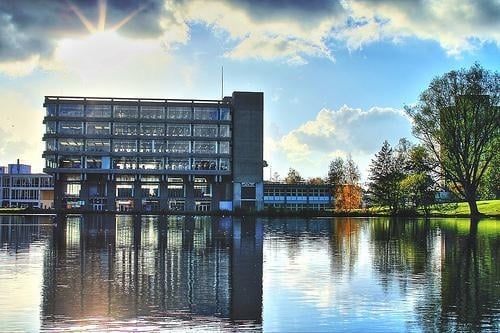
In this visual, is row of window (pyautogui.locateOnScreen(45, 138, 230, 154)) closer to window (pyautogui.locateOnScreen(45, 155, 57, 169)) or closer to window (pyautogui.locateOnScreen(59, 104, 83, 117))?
window (pyautogui.locateOnScreen(45, 155, 57, 169))

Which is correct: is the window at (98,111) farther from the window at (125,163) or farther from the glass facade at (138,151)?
the window at (125,163)

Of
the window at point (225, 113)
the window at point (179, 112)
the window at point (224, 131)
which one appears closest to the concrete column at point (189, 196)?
the window at point (224, 131)

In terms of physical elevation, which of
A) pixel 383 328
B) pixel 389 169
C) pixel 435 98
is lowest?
pixel 383 328

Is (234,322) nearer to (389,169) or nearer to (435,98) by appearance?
(435,98)

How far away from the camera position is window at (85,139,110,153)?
132625 mm

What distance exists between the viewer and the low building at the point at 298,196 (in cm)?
15562

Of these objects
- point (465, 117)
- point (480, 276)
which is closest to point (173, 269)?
point (480, 276)

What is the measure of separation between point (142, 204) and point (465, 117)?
73416mm

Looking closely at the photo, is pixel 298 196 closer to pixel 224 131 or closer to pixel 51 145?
pixel 224 131

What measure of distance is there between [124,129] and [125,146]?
12.1 ft

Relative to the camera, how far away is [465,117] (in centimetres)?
8631

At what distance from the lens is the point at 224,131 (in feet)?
451

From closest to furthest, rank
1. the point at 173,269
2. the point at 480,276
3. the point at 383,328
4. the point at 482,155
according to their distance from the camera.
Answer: the point at 383,328, the point at 480,276, the point at 173,269, the point at 482,155

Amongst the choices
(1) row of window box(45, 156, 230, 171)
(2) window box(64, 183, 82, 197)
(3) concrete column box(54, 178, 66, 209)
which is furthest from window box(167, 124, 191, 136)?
(3) concrete column box(54, 178, 66, 209)
